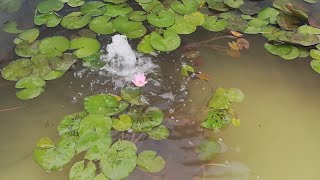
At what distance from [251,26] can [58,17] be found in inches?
40.4

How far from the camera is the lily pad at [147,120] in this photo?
1.86 m

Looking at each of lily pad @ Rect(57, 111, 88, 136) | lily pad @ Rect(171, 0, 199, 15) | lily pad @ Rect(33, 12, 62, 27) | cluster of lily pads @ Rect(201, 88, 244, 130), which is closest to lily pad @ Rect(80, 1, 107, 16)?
lily pad @ Rect(33, 12, 62, 27)

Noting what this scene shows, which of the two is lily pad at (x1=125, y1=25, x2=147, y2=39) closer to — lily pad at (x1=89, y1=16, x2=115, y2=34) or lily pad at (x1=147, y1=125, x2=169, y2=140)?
lily pad at (x1=89, y1=16, x2=115, y2=34)

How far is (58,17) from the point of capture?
2.37 meters

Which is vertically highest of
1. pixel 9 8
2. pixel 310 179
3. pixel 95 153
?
pixel 9 8

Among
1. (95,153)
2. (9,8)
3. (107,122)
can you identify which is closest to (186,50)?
(107,122)

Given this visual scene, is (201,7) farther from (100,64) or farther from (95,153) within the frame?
(95,153)

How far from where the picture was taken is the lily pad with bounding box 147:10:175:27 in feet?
7.57

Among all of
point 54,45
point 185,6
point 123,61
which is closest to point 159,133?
point 123,61

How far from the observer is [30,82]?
2.05 m

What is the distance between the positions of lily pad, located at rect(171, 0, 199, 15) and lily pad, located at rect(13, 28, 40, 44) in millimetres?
736

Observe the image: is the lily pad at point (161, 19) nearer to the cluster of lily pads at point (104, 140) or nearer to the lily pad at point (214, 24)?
the lily pad at point (214, 24)

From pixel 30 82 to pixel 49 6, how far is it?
0.56 m

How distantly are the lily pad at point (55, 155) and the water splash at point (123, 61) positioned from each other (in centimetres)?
44
